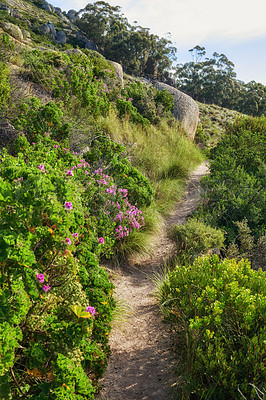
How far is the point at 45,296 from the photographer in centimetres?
219

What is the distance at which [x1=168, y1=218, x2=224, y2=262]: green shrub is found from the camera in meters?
4.59

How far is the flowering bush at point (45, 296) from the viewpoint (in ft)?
5.57

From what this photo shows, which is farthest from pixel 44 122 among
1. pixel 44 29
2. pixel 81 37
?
pixel 81 37

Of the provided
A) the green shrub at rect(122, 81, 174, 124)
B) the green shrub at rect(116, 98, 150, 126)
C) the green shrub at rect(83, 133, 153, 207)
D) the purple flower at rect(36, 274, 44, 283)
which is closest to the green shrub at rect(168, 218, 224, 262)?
the green shrub at rect(83, 133, 153, 207)

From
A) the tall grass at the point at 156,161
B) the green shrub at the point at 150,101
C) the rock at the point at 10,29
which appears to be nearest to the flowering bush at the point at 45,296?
the tall grass at the point at 156,161

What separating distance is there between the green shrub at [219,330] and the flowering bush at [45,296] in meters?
0.75

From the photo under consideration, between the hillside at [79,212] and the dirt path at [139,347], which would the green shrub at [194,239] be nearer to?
the hillside at [79,212]

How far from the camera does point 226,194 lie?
6.13 m

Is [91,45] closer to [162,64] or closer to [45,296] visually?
[162,64]

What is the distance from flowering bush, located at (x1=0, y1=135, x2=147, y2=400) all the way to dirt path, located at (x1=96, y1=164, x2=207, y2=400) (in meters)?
0.33

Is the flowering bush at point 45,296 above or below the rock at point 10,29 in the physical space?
below

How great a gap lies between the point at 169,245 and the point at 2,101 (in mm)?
4667

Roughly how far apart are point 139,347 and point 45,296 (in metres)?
1.46

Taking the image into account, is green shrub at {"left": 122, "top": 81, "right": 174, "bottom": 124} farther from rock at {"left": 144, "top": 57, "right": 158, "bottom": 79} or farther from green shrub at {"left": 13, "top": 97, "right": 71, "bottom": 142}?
rock at {"left": 144, "top": 57, "right": 158, "bottom": 79}
